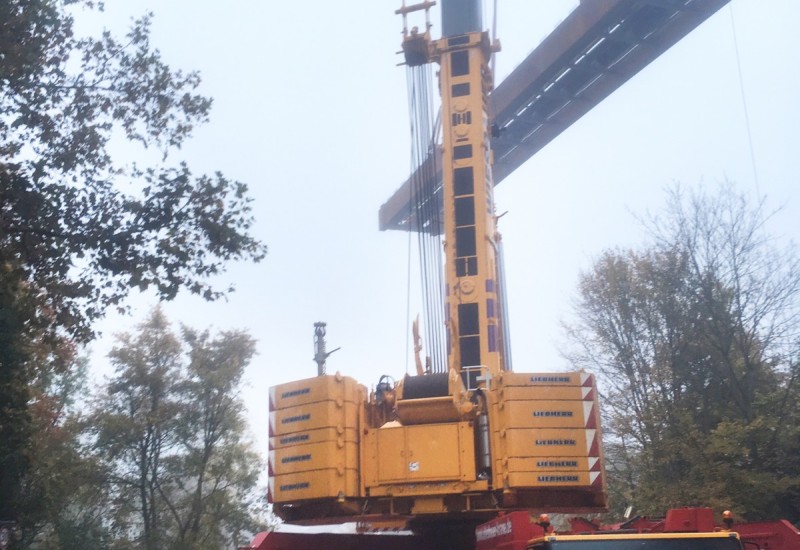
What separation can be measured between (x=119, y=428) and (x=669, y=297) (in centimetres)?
1960

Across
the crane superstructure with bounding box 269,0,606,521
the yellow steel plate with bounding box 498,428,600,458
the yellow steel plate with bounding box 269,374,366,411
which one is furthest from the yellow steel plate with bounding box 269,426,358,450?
the yellow steel plate with bounding box 498,428,600,458

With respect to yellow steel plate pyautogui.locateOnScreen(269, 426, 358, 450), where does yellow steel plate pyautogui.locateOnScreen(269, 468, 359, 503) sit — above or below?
below

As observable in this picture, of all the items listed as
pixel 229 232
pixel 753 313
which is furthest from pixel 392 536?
pixel 753 313

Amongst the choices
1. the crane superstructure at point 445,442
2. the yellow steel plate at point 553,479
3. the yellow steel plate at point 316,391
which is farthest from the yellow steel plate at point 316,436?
the yellow steel plate at point 553,479

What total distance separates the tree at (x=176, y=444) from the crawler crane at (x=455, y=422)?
2125 cm

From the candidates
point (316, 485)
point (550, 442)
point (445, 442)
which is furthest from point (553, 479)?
point (316, 485)

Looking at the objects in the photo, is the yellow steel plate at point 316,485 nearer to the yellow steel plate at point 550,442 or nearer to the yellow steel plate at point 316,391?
the yellow steel plate at point 316,391

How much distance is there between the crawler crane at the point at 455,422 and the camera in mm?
10219

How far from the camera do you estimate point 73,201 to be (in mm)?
11852

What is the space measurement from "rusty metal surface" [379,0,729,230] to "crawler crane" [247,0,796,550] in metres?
7.86

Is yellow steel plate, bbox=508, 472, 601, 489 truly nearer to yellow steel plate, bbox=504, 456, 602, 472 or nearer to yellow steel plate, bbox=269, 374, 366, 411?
yellow steel plate, bbox=504, 456, 602, 472

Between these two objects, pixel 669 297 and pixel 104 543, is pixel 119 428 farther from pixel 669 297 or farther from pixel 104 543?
pixel 669 297

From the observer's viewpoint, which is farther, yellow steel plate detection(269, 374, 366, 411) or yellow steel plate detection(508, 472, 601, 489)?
yellow steel plate detection(269, 374, 366, 411)

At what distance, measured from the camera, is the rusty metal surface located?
2186cm
